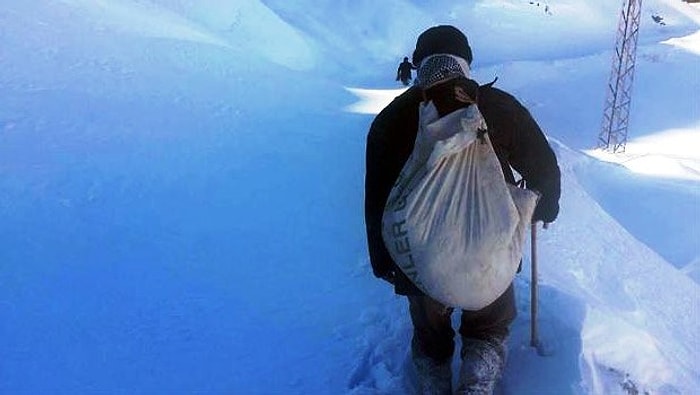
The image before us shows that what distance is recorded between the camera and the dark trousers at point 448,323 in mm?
2496

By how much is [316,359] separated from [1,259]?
2405 mm

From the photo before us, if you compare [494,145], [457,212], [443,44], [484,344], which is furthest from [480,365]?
[443,44]

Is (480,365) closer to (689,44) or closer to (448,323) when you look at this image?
(448,323)

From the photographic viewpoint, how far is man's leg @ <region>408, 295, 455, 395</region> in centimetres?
255

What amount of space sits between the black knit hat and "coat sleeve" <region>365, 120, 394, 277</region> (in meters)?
0.30

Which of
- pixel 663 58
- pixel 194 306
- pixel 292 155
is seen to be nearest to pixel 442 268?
pixel 194 306

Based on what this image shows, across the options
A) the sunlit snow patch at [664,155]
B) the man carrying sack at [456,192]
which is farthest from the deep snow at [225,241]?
the man carrying sack at [456,192]

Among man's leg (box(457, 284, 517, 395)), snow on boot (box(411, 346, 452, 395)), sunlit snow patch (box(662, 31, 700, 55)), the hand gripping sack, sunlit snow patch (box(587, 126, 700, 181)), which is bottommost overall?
sunlit snow patch (box(587, 126, 700, 181))

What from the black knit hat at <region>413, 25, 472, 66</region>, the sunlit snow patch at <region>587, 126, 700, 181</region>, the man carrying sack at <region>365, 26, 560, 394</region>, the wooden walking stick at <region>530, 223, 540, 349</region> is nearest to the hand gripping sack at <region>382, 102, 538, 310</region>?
the man carrying sack at <region>365, 26, 560, 394</region>

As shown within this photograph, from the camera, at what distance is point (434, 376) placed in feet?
8.55

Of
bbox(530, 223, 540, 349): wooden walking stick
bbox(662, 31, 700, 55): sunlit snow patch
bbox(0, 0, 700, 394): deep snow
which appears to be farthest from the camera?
bbox(662, 31, 700, 55): sunlit snow patch

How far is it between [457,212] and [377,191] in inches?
14.3

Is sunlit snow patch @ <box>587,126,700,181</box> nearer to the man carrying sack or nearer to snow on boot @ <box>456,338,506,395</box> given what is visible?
snow on boot @ <box>456,338,506,395</box>

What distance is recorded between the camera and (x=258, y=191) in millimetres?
5945
